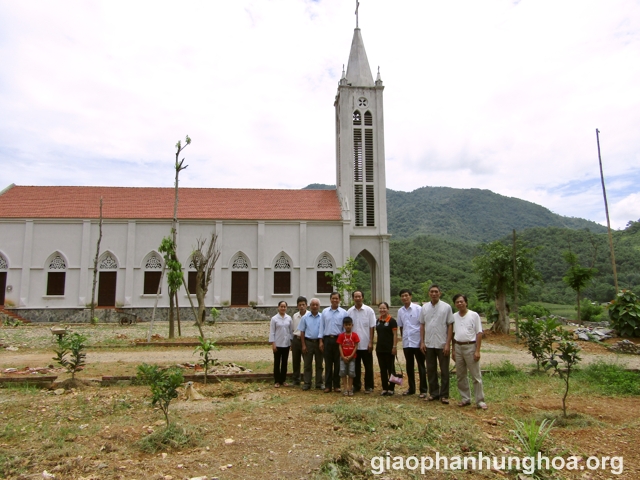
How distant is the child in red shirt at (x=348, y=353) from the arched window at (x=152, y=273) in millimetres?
20905

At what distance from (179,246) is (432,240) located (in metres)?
37.4

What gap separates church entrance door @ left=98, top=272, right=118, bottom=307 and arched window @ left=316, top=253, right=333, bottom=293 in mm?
11796

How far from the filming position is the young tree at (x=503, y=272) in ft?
59.8

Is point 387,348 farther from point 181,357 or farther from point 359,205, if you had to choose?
point 359,205

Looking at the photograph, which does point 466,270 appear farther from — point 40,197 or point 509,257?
point 40,197

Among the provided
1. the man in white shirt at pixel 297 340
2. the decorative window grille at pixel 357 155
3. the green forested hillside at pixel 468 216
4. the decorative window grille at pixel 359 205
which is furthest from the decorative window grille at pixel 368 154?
the green forested hillside at pixel 468 216

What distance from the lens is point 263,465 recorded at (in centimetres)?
443

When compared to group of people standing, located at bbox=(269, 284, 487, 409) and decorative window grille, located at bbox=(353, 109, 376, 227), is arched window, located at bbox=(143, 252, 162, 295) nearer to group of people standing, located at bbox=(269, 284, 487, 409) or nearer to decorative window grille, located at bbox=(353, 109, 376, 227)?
decorative window grille, located at bbox=(353, 109, 376, 227)

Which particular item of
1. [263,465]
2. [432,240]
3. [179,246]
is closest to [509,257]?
[263,465]

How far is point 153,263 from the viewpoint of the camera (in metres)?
26.3

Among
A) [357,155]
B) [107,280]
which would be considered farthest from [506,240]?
[107,280]

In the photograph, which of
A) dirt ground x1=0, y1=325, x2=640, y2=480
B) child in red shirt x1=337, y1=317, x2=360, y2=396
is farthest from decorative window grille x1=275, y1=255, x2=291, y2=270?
child in red shirt x1=337, y1=317, x2=360, y2=396

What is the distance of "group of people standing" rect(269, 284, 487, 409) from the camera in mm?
6906
